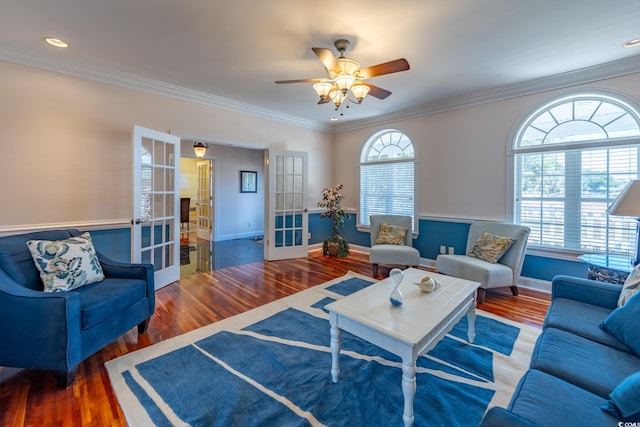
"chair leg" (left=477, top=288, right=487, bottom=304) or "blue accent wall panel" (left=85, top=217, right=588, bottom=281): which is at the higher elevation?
"blue accent wall panel" (left=85, top=217, right=588, bottom=281)

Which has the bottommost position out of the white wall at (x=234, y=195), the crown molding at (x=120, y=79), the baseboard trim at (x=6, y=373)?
the baseboard trim at (x=6, y=373)

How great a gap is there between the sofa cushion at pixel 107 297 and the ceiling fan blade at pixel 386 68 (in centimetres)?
271

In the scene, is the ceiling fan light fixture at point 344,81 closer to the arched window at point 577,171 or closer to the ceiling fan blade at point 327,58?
the ceiling fan blade at point 327,58

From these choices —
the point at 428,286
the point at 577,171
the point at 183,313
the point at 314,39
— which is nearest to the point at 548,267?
the point at 577,171

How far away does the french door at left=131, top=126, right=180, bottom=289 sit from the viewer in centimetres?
316

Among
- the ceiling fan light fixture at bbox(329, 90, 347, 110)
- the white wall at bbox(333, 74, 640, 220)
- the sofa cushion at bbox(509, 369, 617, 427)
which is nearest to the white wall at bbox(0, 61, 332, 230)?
the ceiling fan light fixture at bbox(329, 90, 347, 110)

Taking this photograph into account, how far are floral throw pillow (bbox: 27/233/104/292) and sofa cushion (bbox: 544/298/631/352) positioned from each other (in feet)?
11.2

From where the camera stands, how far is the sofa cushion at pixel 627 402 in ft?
3.13

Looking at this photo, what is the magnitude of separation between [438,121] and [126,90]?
4477 millimetres

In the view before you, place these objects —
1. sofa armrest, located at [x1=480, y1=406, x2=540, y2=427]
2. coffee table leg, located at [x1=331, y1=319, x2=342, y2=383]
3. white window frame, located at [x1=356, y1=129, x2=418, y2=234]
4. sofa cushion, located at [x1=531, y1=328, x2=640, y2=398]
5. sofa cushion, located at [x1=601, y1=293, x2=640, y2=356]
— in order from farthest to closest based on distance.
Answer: white window frame, located at [x1=356, y1=129, x2=418, y2=234] → coffee table leg, located at [x1=331, y1=319, x2=342, y2=383] → sofa cushion, located at [x1=601, y1=293, x2=640, y2=356] → sofa cushion, located at [x1=531, y1=328, x2=640, y2=398] → sofa armrest, located at [x1=480, y1=406, x2=540, y2=427]

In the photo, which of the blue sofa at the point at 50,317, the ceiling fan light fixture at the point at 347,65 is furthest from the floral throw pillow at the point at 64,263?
the ceiling fan light fixture at the point at 347,65

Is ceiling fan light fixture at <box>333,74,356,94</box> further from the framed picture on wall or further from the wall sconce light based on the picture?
the framed picture on wall

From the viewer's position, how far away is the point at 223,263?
15.7 ft

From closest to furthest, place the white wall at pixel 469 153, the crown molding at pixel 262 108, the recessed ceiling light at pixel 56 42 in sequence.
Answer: the recessed ceiling light at pixel 56 42
the crown molding at pixel 262 108
the white wall at pixel 469 153
